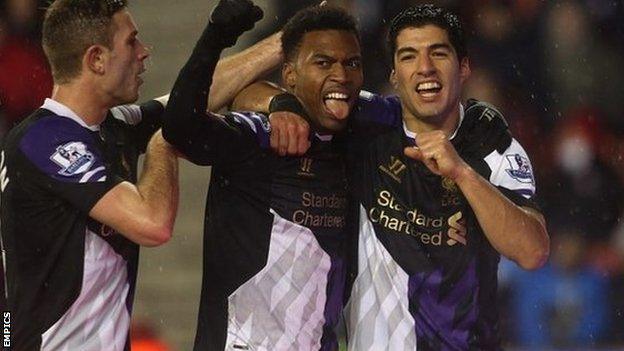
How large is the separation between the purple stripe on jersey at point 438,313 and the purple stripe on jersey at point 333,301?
29 centimetres

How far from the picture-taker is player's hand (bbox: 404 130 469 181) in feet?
16.6

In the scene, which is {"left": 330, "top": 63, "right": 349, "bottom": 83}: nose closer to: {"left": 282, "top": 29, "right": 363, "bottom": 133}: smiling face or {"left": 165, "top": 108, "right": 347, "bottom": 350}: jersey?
{"left": 282, "top": 29, "right": 363, "bottom": 133}: smiling face

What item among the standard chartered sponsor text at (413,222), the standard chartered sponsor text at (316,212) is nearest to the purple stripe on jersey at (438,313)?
the standard chartered sponsor text at (413,222)

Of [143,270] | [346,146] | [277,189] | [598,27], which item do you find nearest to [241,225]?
[277,189]

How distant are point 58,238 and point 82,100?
0.56 metres

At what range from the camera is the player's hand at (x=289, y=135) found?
515 cm

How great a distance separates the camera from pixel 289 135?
5148 millimetres

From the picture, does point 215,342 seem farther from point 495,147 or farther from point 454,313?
point 495,147

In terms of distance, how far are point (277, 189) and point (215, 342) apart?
653 millimetres

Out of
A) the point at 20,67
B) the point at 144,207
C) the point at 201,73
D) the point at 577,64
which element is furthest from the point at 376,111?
the point at 20,67

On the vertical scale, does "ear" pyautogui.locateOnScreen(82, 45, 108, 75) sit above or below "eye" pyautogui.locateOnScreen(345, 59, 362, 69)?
below

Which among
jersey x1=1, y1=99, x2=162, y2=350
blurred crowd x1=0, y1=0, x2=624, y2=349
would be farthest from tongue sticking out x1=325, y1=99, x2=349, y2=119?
blurred crowd x1=0, y1=0, x2=624, y2=349

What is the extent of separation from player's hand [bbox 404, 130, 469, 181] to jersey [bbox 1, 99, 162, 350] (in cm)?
117

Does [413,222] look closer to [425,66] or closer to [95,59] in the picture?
[425,66]
